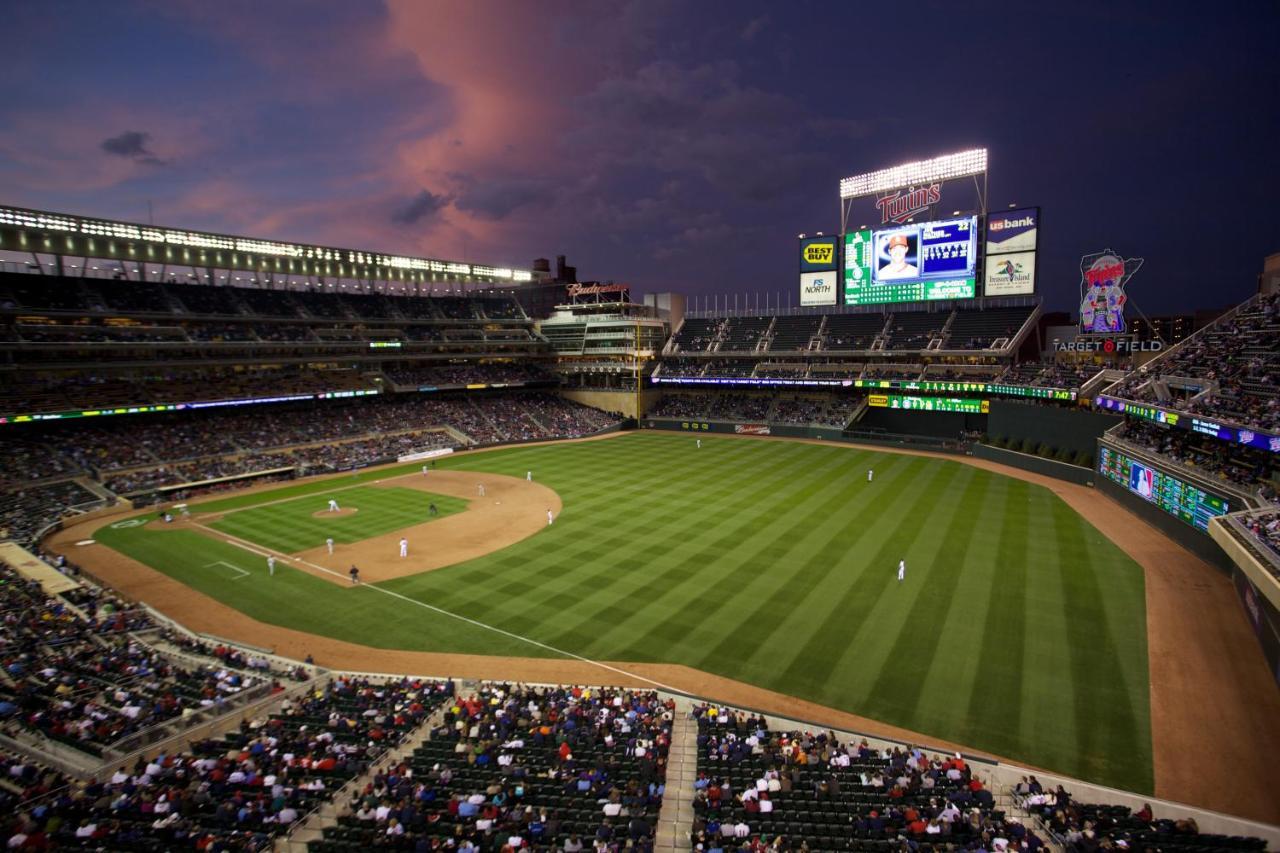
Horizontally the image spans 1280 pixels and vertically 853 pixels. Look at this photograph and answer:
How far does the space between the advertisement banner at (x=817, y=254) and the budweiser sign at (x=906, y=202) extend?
16.0 ft

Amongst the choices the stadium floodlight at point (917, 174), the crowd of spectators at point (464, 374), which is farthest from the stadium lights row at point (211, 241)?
the stadium floodlight at point (917, 174)

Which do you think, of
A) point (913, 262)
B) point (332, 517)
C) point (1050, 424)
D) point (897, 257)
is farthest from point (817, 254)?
point (332, 517)

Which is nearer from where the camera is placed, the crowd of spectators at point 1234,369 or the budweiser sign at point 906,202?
the crowd of spectators at point 1234,369

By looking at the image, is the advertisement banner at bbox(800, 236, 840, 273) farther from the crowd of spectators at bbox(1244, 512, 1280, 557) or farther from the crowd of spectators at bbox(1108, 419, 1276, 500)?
the crowd of spectators at bbox(1244, 512, 1280, 557)

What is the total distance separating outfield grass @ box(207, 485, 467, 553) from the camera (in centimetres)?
3127

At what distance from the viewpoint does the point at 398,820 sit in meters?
10.5

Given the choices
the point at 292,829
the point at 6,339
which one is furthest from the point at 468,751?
the point at 6,339

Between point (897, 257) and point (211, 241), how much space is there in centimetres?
5850

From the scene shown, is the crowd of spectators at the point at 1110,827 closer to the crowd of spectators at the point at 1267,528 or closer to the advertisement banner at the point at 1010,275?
the crowd of spectators at the point at 1267,528

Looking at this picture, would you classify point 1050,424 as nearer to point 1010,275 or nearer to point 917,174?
point 1010,275

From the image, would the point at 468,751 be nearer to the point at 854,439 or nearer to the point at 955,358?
the point at 854,439

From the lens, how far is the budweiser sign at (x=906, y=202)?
53781mm

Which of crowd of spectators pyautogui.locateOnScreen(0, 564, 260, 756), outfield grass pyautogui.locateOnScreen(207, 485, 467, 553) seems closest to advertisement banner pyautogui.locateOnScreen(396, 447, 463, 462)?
outfield grass pyautogui.locateOnScreen(207, 485, 467, 553)

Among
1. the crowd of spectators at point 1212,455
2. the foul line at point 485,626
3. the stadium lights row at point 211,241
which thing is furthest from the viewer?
the stadium lights row at point 211,241
